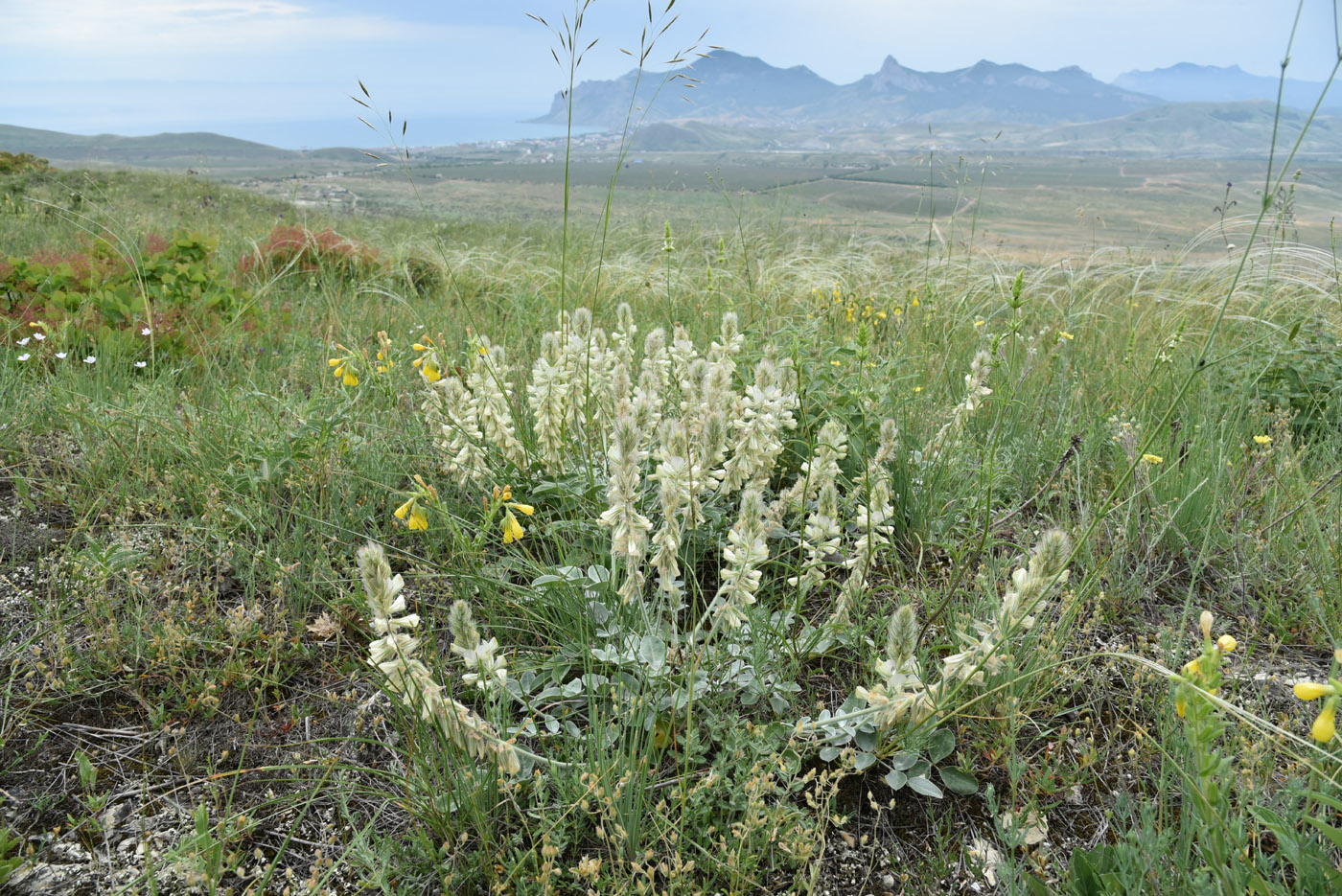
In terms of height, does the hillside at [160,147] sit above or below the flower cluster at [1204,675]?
above

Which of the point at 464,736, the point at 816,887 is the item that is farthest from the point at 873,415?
the point at 464,736

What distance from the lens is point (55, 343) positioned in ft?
11.5

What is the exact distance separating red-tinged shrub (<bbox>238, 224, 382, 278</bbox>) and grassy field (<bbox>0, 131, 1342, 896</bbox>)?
204 cm

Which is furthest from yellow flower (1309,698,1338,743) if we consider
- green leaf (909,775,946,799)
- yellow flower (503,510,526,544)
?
yellow flower (503,510,526,544)

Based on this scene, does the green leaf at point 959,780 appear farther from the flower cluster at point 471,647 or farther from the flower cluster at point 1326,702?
the flower cluster at point 471,647

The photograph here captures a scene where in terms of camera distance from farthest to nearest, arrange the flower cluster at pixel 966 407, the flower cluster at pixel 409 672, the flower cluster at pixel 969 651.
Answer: the flower cluster at pixel 966 407 → the flower cluster at pixel 969 651 → the flower cluster at pixel 409 672

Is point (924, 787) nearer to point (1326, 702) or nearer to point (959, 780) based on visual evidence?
point (959, 780)

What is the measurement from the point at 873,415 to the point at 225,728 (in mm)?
2120

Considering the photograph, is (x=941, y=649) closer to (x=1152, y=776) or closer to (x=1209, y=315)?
(x=1152, y=776)

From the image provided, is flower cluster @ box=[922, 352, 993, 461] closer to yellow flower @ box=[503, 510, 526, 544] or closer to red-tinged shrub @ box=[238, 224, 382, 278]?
yellow flower @ box=[503, 510, 526, 544]

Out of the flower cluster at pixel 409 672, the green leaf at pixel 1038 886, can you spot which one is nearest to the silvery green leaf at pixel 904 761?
the green leaf at pixel 1038 886

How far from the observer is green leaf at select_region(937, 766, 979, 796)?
61.1 inches

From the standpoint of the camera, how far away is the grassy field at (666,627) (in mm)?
1389

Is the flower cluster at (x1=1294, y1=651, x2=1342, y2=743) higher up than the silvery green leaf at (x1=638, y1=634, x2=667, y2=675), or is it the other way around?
the flower cluster at (x1=1294, y1=651, x2=1342, y2=743)
